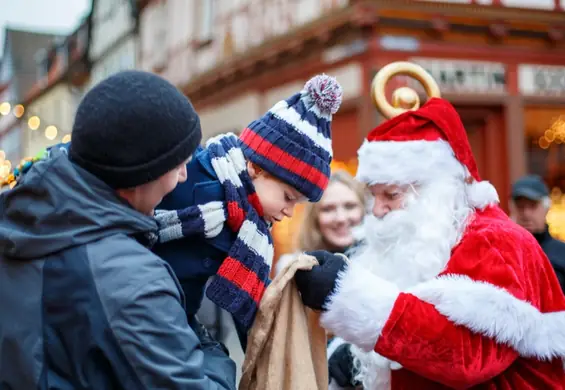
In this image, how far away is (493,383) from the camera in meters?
2.23

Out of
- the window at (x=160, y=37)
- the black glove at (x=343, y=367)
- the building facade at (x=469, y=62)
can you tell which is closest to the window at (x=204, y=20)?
the window at (x=160, y=37)

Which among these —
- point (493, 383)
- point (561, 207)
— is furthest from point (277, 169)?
point (561, 207)

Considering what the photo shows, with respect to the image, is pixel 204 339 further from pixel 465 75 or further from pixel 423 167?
pixel 465 75

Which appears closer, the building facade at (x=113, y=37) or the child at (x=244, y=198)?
the child at (x=244, y=198)

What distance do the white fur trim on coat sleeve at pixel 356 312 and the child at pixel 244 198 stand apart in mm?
271

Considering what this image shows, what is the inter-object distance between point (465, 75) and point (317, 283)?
747 centimetres

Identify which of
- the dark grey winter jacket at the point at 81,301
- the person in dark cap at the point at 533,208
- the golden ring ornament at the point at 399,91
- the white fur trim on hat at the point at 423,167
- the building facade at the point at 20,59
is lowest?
the person in dark cap at the point at 533,208

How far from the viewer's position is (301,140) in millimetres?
2076

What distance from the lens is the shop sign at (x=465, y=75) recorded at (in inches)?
354

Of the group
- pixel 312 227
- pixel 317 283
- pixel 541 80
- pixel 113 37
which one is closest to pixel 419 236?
pixel 317 283

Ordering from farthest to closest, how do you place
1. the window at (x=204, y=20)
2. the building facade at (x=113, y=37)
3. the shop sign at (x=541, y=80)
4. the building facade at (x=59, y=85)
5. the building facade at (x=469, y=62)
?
the building facade at (x=59, y=85), the building facade at (x=113, y=37), the window at (x=204, y=20), the shop sign at (x=541, y=80), the building facade at (x=469, y=62)

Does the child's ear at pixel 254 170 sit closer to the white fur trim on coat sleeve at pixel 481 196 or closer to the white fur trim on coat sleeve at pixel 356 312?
the white fur trim on coat sleeve at pixel 356 312

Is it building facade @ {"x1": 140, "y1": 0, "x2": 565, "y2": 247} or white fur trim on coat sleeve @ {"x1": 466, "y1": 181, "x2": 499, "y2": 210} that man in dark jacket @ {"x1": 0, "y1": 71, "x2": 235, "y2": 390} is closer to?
white fur trim on coat sleeve @ {"x1": 466, "y1": 181, "x2": 499, "y2": 210}

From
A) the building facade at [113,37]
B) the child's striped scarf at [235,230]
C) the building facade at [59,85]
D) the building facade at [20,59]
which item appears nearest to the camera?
the child's striped scarf at [235,230]
